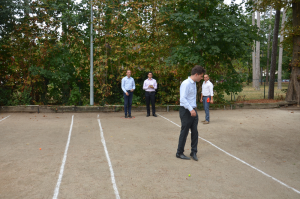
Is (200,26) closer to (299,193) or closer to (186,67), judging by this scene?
(186,67)

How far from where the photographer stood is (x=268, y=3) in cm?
1585

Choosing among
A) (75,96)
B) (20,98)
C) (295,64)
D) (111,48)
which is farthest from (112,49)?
(295,64)

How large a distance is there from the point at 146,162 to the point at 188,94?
1.71m

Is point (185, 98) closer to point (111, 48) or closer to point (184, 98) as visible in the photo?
point (184, 98)

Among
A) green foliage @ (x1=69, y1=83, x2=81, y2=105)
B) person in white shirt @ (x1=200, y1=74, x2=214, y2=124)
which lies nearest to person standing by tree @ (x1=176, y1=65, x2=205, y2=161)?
person in white shirt @ (x1=200, y1=74, x2=214, y2=124)

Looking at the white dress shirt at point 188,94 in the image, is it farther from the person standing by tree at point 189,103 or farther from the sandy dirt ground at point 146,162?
the sandy dirt ground at point 146,162

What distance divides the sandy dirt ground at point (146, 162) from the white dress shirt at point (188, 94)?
1238mm

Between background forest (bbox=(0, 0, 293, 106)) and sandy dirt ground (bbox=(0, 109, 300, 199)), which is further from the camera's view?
background forest (bbox=(0, 0, 293, 106))

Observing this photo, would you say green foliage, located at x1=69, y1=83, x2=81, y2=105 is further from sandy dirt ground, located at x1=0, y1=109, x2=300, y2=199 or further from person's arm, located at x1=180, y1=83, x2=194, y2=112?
person's arm, located at x1=180, y1=83, x2=194, y2=112

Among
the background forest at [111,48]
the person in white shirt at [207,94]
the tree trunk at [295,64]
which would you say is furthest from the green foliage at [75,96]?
the tree trunk at [295,64]

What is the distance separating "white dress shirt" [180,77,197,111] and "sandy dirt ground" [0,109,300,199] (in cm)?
124

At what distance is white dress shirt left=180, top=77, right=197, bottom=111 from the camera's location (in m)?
5.62

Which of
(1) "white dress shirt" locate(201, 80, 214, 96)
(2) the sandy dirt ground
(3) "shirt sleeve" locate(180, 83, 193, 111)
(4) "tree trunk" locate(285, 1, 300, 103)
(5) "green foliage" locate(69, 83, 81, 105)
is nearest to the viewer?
(2) the sandy dirt ground

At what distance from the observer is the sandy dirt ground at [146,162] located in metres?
4.30
